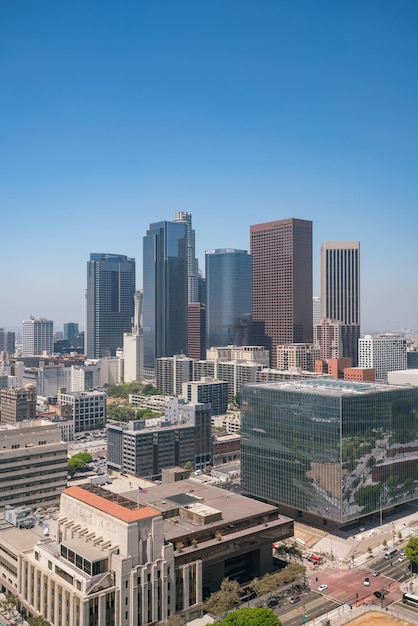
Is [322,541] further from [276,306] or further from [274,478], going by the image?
[276,306]

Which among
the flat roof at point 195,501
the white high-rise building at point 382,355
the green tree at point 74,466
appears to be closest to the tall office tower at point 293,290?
the white high-rise building at point 382,355

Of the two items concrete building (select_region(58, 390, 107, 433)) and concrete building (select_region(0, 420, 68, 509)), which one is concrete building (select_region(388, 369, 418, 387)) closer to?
concrete building (select_region(58, 390, 107, 433))

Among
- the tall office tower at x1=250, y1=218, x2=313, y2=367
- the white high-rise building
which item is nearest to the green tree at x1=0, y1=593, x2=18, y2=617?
the white high-rise building

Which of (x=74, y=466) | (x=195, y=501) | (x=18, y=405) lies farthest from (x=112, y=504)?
(x=18, y=405)

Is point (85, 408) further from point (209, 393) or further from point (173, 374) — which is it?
point (173, 374)

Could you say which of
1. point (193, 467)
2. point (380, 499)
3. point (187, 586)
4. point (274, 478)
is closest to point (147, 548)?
point (187, 586)

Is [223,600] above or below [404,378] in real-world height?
below

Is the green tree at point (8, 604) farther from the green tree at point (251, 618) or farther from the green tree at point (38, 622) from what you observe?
the green tree at point (251, 618)
